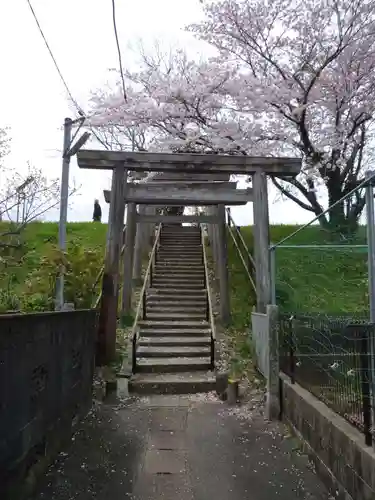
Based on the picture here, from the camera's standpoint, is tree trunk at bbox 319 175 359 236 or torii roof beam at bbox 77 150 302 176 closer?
tree trunk at bbox 319 175 359 236

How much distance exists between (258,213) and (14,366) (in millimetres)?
6810

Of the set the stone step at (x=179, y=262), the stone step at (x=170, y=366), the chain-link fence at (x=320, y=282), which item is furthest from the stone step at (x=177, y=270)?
the stone step at (x=170, y=366)

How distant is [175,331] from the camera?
32.6 feet

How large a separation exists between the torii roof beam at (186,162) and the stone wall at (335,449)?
17.1 ft

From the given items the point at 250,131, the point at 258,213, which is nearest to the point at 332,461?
the point at 258,213

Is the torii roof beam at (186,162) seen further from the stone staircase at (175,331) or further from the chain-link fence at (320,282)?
the stone staircase at (175,331)

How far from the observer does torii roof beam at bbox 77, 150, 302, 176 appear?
916 centimetres

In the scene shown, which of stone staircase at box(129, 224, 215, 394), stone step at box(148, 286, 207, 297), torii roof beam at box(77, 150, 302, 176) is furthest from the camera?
stone step at box(148, 286, 207, 297)

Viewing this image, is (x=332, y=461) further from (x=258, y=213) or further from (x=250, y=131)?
(x=250, y=131)

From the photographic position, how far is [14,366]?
11.9ft

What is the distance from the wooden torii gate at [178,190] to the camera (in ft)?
28.8

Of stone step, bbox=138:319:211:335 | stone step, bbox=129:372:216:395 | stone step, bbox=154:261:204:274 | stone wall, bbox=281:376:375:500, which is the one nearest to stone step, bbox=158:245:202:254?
stone step, bbox=154:261:204:274

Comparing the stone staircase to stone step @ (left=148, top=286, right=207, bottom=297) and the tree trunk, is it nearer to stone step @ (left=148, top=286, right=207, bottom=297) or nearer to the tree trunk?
stone step @ (left=148, top=286, right=207, bottom=297)

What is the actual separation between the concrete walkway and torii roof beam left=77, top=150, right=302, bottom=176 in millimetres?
4582
